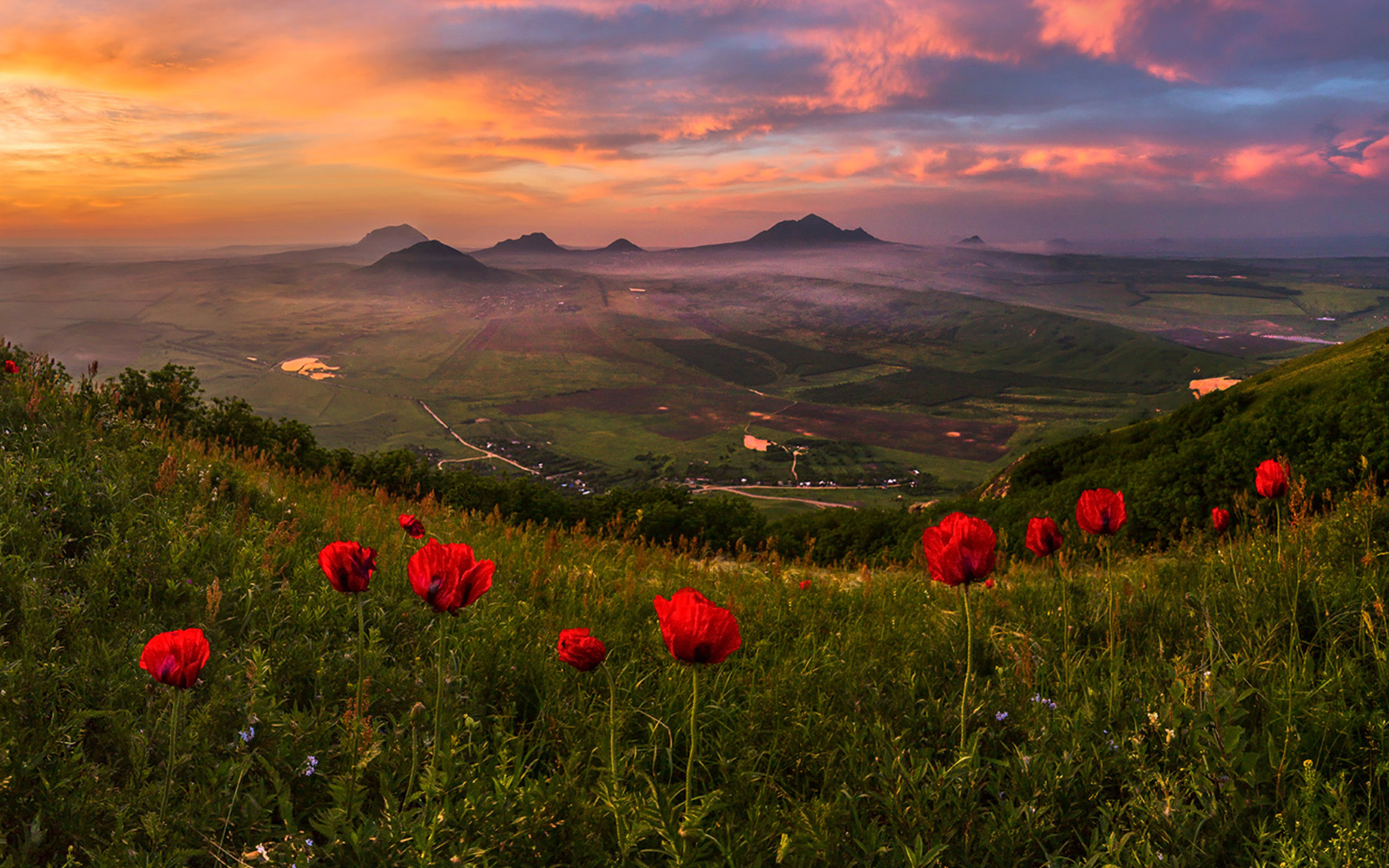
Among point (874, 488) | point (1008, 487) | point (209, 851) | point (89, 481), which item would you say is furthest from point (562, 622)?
point (874, 488)

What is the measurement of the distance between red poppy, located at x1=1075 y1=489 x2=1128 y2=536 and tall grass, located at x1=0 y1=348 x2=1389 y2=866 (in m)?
0.64

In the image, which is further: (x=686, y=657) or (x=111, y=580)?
(x=111, y=580)

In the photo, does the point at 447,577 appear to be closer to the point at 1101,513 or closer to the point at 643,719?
the point at 643,719

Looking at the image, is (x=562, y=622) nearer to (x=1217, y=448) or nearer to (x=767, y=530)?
(x=1217, y=448)

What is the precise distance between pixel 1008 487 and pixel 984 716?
23943 mm

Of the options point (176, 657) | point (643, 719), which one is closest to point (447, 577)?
point (176, 657)

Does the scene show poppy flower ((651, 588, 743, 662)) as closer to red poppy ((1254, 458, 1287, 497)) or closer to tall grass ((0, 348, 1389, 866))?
tall grass ((0, 348, 1389, 866))

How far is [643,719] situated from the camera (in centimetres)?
355

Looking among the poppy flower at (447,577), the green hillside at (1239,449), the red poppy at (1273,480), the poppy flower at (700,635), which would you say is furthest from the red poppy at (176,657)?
the green hillside at (1239,449)

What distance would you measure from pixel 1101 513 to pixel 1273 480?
125cm

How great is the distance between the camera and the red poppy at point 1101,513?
3.57m

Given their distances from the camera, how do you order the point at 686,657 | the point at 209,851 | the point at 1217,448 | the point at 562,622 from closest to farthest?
the point at 686,657 → the point at 209,851 → the point at 562,622 → the point at 1217,448

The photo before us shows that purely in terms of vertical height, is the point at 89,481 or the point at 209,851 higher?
the point at 89,481

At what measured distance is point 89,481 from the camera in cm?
516
